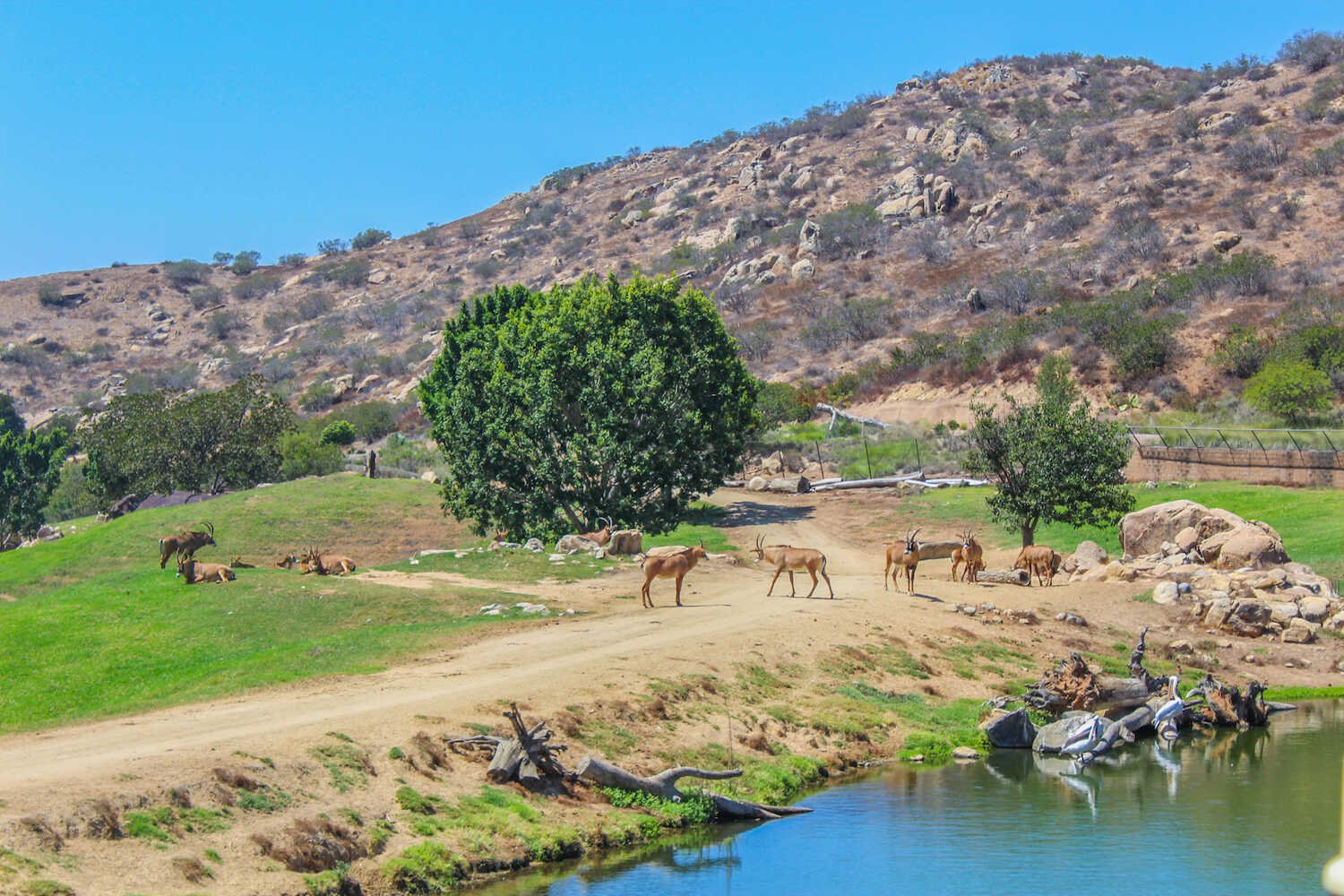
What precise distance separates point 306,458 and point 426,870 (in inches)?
2707

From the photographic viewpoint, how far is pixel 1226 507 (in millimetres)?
45125

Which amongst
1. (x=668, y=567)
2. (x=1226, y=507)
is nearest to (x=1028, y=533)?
(x=1226, y=507)

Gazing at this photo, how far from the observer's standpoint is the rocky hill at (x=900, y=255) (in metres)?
85.6

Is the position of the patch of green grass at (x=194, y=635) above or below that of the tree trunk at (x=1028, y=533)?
below

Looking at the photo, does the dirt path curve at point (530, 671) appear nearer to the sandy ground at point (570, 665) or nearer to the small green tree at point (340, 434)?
the sandy ground at point (570, 665)

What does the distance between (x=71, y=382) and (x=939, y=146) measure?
346 ft

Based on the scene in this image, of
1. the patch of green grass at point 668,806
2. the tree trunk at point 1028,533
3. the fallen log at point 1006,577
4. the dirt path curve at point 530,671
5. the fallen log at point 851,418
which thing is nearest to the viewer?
the dirt path curve at point 530,671

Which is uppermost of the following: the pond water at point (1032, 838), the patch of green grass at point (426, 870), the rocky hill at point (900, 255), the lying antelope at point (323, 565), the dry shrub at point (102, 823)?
the rocky hill at point (900, 255)

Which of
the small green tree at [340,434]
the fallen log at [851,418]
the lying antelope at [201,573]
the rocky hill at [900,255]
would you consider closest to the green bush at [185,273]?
the rocky hill at [900,255]

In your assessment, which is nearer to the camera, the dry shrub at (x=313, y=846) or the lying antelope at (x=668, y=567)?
the dry shrub at (x=313, y=846)

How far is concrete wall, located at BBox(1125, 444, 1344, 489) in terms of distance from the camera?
47312 millimetres

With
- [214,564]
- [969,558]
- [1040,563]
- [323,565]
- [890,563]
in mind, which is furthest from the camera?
[323,565]

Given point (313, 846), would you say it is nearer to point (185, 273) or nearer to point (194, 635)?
point (194, 635)

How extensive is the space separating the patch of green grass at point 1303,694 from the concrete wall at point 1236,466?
20883mm
